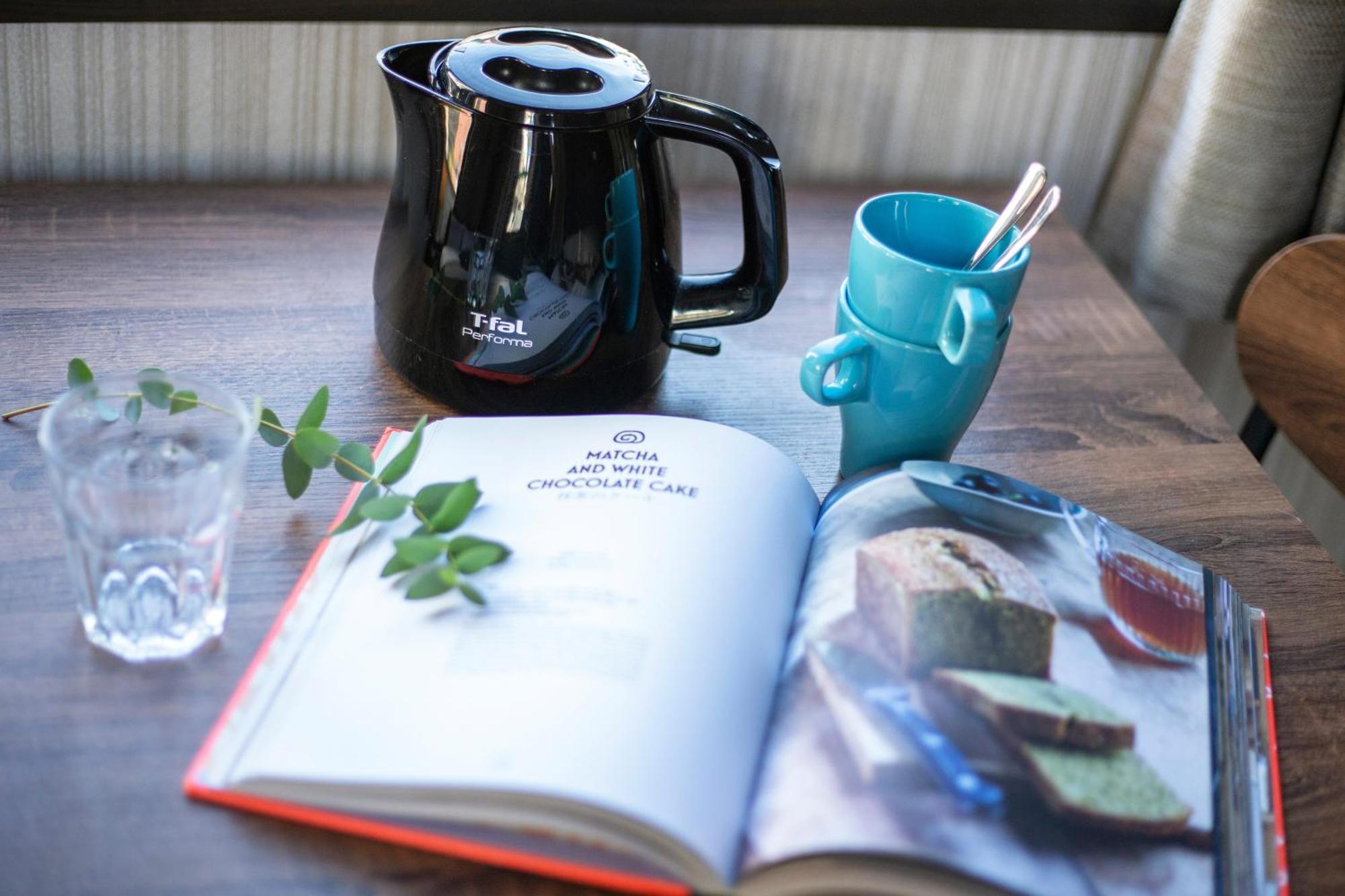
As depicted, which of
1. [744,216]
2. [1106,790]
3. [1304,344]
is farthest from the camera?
[1304,344]

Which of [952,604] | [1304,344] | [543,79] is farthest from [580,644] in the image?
[1304,344]

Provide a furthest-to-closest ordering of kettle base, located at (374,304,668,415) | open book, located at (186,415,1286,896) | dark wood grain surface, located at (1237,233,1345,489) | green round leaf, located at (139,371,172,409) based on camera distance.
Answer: dark wood grain surface, located at (1237,233,1345,489) < kettle base, located at (374,304,668,415) < green round leaf, located at (139,371,172,409) < open book, located at (186,415,1286,896)

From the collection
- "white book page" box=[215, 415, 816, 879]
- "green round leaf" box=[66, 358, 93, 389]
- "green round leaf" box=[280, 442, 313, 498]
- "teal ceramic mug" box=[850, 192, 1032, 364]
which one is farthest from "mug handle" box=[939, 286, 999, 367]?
"green round leaf" box=[66, 358, 93, 389]

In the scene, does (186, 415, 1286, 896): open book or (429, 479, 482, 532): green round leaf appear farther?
(429, 479, 482, 532): green round leaf

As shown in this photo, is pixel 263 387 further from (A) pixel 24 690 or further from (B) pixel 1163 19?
(B) pixel 1163 19

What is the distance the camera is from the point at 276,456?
625 millimetres

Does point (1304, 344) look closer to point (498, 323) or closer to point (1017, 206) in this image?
point (1017, 206)

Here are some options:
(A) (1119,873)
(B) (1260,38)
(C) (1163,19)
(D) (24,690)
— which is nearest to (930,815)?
(A) (1119,873)

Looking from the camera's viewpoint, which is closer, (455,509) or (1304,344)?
(455,509)

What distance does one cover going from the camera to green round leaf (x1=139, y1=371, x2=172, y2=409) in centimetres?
53

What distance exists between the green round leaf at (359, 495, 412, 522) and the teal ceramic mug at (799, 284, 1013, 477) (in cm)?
22

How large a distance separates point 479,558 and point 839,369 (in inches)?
9.0

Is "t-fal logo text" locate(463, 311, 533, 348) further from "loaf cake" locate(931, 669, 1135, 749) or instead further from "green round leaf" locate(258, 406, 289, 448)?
"loaf cake" locate(931, 669, 1135, 749)

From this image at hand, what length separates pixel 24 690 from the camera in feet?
1.56
